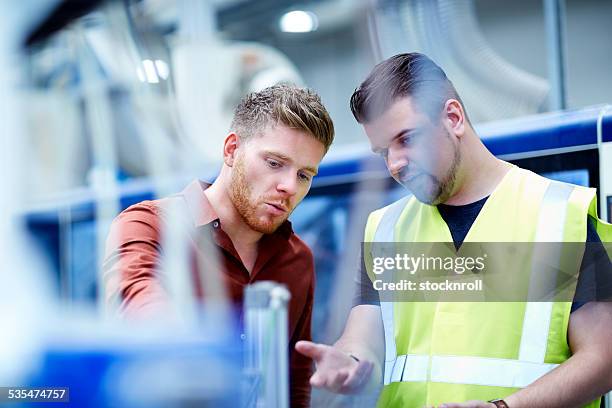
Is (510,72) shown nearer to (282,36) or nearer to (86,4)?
(282,36)

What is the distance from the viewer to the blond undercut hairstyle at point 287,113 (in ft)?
4.22

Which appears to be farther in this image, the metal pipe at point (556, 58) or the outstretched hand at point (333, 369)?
the metal pipe at point (556, 58)

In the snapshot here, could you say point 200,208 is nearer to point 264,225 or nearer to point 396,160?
point 264,225

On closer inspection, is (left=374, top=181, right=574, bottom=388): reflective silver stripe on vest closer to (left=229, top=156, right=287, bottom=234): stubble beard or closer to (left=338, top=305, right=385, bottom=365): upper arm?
(left=338, top=305, right=385, bottom=365): upper arm

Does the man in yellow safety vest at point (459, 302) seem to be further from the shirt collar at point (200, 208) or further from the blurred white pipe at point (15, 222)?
the blurred white pipe at point (15, 222)

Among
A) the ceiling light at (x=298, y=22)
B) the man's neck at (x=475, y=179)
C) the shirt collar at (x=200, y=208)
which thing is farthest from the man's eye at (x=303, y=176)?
the ceiling light at (x=298, y=22)

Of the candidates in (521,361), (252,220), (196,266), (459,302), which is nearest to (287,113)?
(252,220)

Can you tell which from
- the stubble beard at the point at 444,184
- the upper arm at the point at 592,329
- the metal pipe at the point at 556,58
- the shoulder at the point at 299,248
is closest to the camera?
the upper arm at the point at 592,329

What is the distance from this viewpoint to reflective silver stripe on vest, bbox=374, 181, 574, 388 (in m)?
1.21

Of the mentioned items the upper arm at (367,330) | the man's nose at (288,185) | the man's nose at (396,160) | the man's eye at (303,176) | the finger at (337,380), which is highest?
the man's nose at (396,160)

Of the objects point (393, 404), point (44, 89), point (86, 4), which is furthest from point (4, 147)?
point (393, 404)

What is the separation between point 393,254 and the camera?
1325 millimetres

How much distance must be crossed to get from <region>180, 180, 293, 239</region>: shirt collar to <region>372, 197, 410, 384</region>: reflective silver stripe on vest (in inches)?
6.4

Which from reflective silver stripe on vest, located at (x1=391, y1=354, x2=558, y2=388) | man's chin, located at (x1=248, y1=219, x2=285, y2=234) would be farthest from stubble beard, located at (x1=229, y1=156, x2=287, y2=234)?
reflective silver stripe on vest, located at (x1=391, y1=354, x2=558, y2=388)
